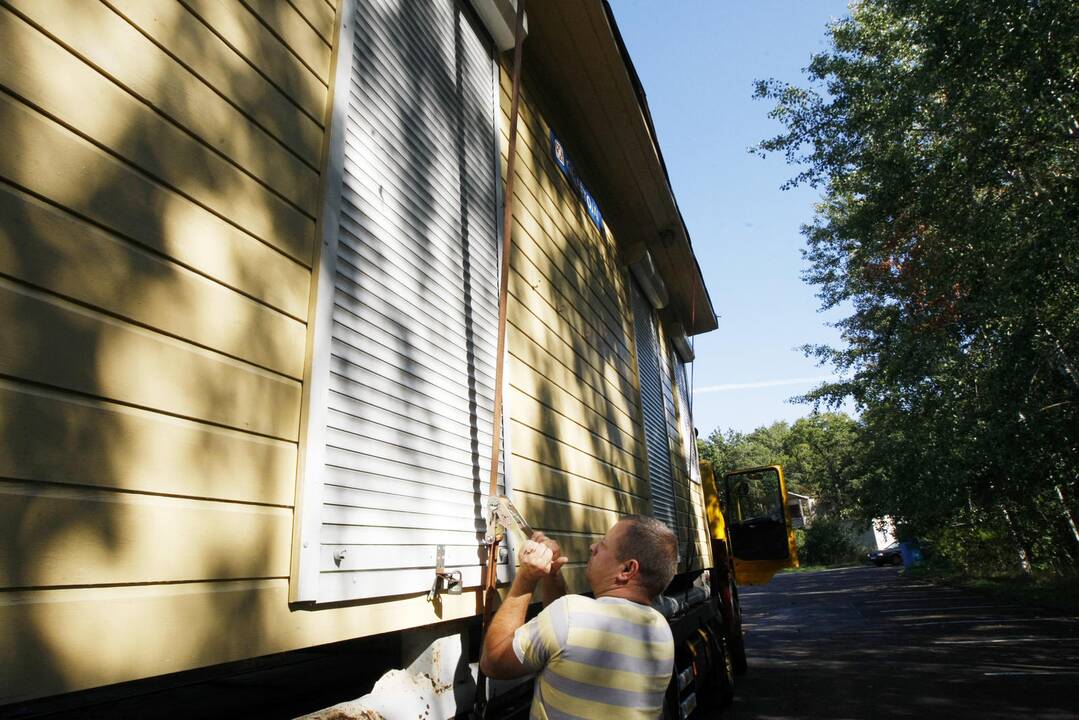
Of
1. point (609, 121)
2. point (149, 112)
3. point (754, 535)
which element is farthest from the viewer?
point (754, 535)

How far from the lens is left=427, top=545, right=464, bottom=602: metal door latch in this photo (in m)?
2.45

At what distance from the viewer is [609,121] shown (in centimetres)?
622

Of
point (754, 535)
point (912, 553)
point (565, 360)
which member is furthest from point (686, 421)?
point (912, 553)

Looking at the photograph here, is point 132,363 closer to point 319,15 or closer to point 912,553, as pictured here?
point 319,15

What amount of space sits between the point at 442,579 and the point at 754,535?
9.12m

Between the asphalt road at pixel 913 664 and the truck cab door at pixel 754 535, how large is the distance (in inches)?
58.5

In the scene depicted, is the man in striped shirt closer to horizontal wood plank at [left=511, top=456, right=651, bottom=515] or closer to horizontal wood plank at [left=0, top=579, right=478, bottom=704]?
horizontal wood plank at [left=0, top=579, right=478, bottom=704]

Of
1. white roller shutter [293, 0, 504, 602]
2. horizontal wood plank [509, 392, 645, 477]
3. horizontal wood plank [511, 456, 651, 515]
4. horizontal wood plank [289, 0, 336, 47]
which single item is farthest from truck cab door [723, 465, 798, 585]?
horizontal wood plank [289, 0, 336, 47]

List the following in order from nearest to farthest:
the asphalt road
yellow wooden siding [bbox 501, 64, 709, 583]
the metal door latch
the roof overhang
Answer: the metal door latch < yellow wooden siding [bbox 501, 64, 709, 583] < the roof overhang < the asphalt road

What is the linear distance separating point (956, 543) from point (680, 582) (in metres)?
25.9

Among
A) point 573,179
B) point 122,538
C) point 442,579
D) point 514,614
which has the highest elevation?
point 573,179

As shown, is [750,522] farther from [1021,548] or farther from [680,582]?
[1021,548]

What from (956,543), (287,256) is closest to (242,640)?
(287,256)

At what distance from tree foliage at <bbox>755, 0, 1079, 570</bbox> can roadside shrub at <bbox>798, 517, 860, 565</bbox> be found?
134 ft
